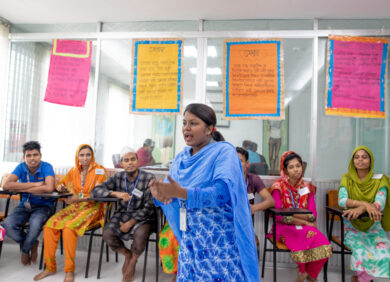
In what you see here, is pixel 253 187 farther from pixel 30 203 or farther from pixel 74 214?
pixel 30 203

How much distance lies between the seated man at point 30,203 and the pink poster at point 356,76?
328 centimetres

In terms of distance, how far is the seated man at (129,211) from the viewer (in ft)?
8.97

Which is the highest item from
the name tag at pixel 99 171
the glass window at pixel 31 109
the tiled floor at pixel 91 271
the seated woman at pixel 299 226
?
the glass window at pixel 31 109

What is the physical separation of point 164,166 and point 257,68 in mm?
1612

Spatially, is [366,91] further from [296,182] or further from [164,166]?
[164,166]

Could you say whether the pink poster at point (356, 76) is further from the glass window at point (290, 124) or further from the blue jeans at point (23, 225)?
the blue jeans at point (23, 225)

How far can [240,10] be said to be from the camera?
10.9ft

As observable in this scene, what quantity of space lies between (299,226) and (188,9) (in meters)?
2.59

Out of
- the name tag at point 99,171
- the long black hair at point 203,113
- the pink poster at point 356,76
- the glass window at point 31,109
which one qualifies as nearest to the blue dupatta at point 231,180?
the long black hair at point 203,113

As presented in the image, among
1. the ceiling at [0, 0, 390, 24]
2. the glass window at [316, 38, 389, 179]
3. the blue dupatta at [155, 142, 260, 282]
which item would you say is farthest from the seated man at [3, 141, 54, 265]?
the glass window at [316, 38, 389, 179]

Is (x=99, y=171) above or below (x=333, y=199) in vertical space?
above

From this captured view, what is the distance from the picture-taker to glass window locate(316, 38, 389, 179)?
3.35m

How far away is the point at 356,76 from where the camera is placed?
133 inches

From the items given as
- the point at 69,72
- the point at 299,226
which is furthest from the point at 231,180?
the point at 69,72
